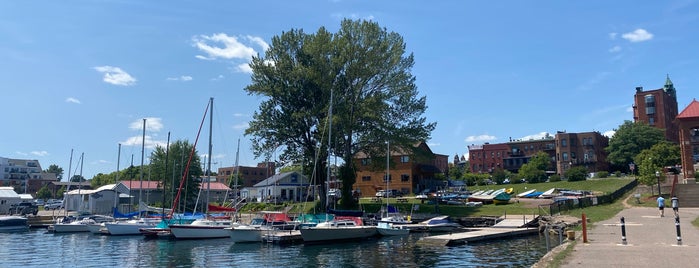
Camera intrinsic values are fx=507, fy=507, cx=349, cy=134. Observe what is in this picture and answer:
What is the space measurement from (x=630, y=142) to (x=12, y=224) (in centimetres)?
11447

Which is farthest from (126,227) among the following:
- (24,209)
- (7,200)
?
(7,200)

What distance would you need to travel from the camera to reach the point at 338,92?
193 feet

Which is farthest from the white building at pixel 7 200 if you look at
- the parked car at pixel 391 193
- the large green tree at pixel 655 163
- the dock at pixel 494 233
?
the large green tree at pixel 655 163

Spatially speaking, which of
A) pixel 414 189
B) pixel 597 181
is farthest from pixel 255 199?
pixel 597 181

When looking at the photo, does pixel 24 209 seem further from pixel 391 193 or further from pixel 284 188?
pixel 391 193

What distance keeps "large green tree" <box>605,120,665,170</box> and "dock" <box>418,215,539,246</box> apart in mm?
76125

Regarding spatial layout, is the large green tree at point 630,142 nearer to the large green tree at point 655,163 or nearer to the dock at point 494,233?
the large green tree at point 655,163

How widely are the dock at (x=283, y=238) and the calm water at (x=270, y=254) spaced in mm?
771

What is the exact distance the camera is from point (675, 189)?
5309cm

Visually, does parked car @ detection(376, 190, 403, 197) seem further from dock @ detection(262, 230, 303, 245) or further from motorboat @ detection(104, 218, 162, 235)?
dock @ detection(262, 230, 303, 245)

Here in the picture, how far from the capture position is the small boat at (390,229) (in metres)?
43.7

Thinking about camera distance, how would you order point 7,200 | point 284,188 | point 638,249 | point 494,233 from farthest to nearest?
point 284,188 < point 7,200 < point 494,233 < point 638,249

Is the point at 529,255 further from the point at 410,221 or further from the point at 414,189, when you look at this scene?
the point at 414,189

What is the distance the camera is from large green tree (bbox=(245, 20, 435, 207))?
188 ft
